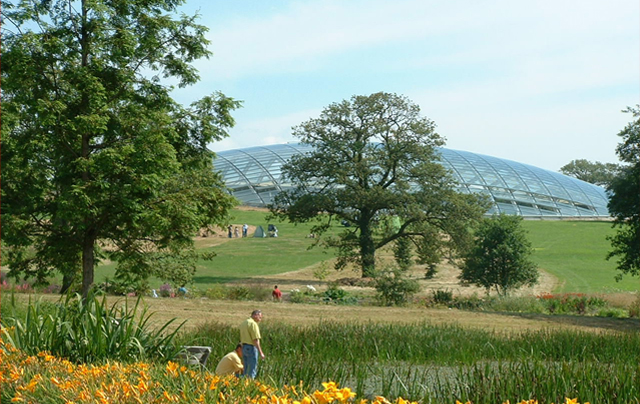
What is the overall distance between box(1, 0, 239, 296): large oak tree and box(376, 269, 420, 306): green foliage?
305 inches

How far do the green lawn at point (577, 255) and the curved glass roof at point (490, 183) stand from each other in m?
5.19

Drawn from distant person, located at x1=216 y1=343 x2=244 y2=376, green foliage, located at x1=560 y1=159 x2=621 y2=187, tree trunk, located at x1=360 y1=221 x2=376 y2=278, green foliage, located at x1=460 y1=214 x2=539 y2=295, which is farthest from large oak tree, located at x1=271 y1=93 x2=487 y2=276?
green foliage, located at x1=560 y1=159 x2=621 y2=187

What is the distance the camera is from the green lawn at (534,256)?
43.2 meters

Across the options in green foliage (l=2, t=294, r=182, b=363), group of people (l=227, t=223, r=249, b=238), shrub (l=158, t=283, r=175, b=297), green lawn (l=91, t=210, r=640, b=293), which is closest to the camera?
green foliage (l=2, t=294, r=182, b=363)

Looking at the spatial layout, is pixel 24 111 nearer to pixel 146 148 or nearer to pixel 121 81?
pixel 121 81

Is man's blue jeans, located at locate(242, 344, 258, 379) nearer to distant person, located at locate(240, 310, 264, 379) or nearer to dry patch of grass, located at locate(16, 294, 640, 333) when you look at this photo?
distant person, located at locate(240, 310, 264, 379)

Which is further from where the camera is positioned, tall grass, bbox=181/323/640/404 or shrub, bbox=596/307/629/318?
shrub, bbox=596/307/629/318

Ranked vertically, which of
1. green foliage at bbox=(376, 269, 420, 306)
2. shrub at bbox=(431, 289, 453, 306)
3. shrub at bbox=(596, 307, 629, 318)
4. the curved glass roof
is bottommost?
shrub at bbox=(596, 307, 629, 318)

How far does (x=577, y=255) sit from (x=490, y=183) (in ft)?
83.2

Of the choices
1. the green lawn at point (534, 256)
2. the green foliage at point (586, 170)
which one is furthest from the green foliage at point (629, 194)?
the green foliage at point (586, 170)

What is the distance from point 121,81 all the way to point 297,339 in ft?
36.4

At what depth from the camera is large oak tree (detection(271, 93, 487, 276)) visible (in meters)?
40.5

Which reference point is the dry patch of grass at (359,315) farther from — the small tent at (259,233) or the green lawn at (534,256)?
the small tent at (259,233)

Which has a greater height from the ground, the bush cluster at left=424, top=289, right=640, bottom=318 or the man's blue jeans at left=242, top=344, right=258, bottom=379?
the man's blue jeans at left=242, top=344, right=258, bottom=379
